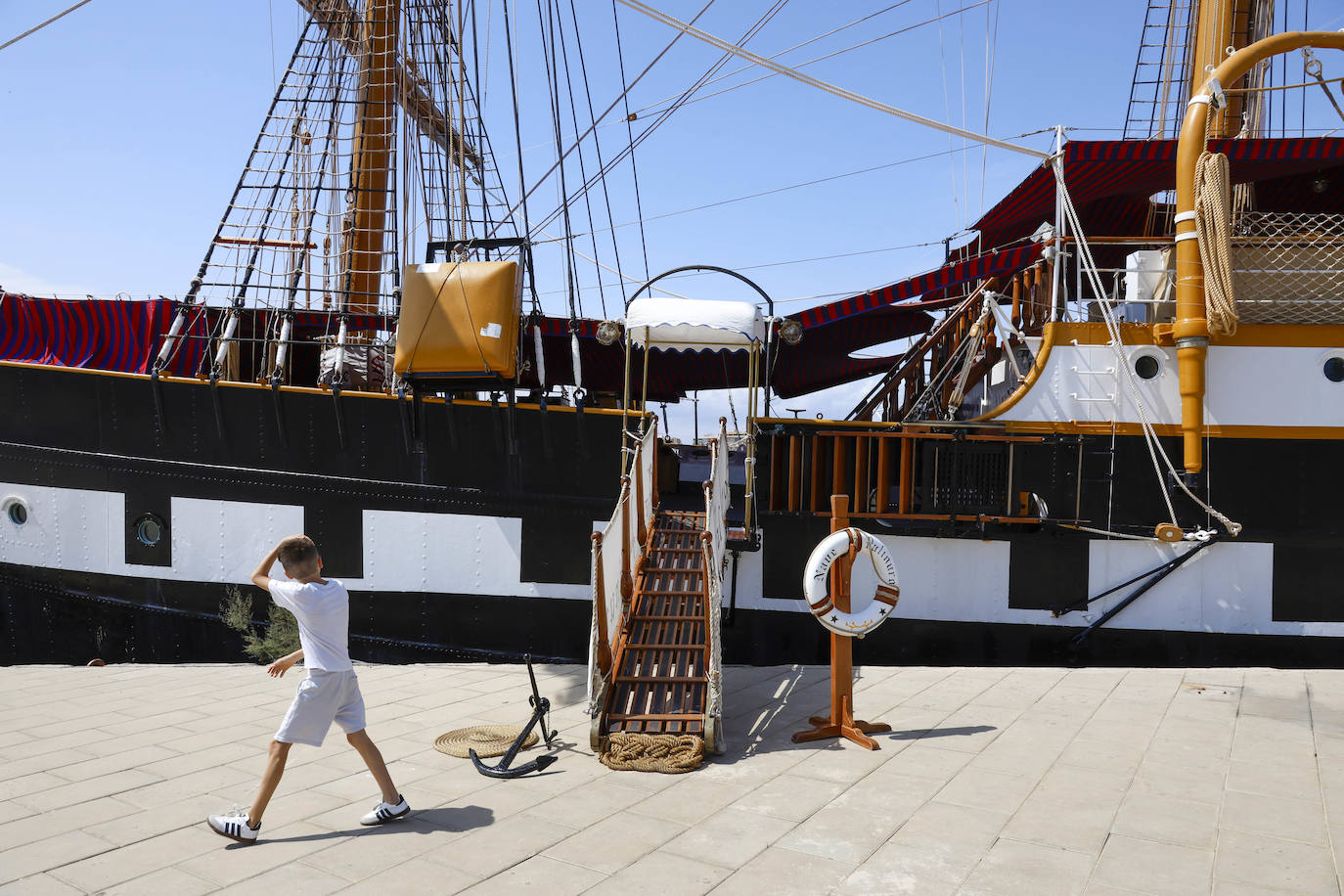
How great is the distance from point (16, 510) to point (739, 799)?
9370 millimetres

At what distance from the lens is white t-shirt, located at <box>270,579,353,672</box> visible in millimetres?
4098

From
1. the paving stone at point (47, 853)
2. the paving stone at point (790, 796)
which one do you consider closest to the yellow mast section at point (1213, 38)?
the paving stone at point (790, 796)

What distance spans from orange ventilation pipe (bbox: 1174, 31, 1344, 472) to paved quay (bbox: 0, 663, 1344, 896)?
2518 mm

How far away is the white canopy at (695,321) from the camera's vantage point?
28.8 ft

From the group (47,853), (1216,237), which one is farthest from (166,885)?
(1216,237)

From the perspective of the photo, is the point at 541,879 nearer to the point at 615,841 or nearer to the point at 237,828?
the point at 615,841

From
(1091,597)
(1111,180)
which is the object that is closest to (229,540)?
(1091,597)

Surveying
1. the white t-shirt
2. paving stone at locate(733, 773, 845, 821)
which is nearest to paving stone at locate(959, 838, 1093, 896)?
paving stone at locate(733, 773, 845, 821)

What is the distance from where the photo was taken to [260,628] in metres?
9.76

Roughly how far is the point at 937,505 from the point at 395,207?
30.2ft

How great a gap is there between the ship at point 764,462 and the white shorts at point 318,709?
361 cm

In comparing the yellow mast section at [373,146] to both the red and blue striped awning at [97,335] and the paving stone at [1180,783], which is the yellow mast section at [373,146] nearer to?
the red and blue striped awning at [97,335]

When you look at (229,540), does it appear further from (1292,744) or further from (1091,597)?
(1292,744)

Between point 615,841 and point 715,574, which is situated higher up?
point 715,574
